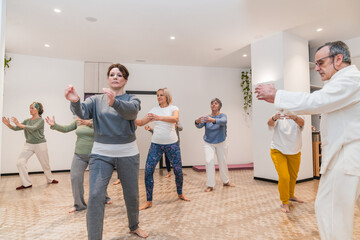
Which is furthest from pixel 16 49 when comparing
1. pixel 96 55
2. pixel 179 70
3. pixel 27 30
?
pixel 179 70

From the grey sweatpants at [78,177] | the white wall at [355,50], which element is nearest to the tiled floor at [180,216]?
the grey sweatpants at [78,177]

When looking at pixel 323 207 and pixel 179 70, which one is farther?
pixel 179 70

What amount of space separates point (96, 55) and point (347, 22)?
545cm

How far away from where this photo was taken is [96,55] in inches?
234

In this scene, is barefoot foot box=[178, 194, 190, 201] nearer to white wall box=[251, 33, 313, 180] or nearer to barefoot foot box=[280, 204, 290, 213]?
barefoot foot box=[280, 204, 290, 213]

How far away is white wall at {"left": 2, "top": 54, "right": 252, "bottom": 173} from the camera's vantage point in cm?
580

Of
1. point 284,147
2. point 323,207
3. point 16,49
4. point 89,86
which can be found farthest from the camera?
point 89,86

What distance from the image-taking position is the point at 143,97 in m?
6.78

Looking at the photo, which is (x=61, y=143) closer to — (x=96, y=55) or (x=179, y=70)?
(x=96, y=55)

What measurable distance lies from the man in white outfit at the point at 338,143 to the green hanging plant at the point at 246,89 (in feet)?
19.4

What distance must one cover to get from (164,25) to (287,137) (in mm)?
2847

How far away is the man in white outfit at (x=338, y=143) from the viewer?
129cm

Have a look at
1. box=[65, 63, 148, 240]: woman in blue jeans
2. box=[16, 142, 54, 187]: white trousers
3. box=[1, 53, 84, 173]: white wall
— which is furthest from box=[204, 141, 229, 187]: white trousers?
box=[1, 53, 84, 173]: white wall

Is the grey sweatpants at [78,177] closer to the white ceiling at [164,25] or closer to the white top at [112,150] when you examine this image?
the white top at [112,150]
